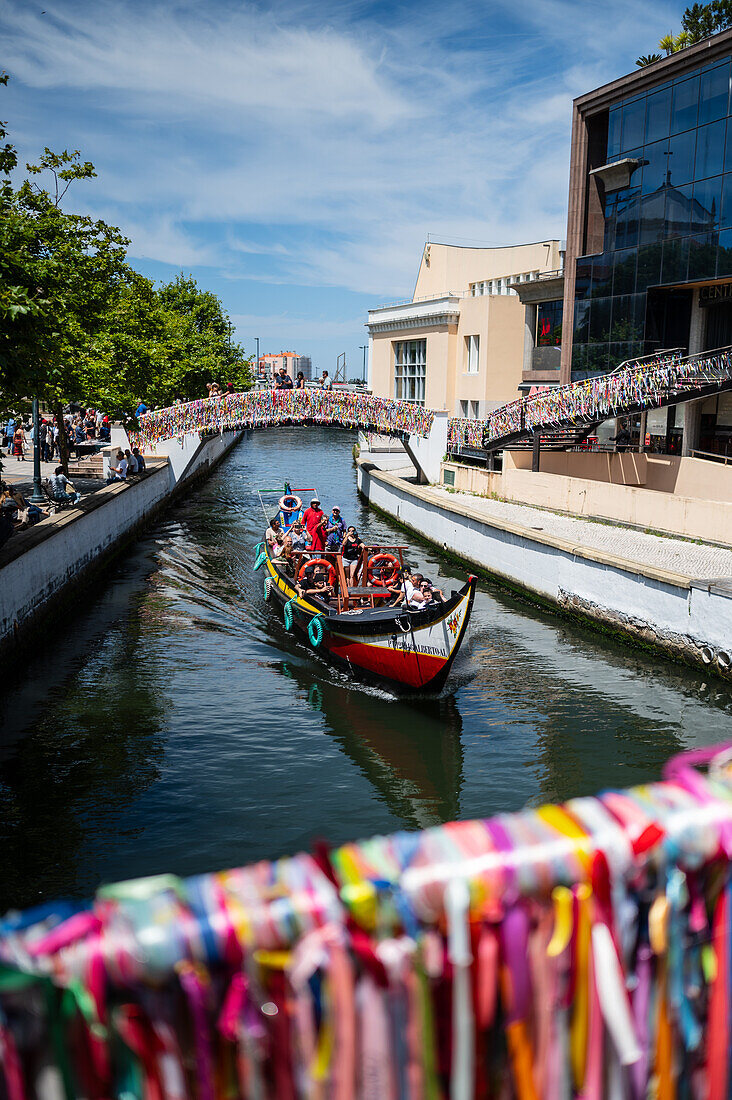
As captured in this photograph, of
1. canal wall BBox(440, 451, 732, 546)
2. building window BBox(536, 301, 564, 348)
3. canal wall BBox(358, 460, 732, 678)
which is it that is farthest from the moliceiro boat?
building window BBox(536, 301, 564, 348)

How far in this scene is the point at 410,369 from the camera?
53.2 metres

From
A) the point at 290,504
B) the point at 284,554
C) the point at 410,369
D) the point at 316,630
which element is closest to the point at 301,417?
the point at 290,504

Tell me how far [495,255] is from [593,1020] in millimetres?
59037

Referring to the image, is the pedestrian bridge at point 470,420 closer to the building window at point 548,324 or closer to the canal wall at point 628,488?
the canal wall at point 628,488

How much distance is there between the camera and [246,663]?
17.2m

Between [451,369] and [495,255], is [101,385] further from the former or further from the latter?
[495,255]

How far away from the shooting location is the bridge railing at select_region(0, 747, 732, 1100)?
2469 millimetres

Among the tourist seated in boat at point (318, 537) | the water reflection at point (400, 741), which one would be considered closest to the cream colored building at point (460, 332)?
the tourist seated in boat at point (318, 537)

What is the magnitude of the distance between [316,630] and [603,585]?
259 inches

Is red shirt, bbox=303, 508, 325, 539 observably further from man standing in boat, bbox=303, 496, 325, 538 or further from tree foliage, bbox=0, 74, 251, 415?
tree foliage, bbox=0, 74, 251, 415

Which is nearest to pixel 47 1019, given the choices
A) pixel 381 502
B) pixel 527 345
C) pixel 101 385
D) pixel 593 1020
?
pixel 593 1020

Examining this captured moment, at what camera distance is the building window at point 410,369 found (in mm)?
51250

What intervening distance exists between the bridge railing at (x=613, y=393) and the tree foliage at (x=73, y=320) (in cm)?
1355

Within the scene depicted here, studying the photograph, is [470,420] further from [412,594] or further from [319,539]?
[412,594]
